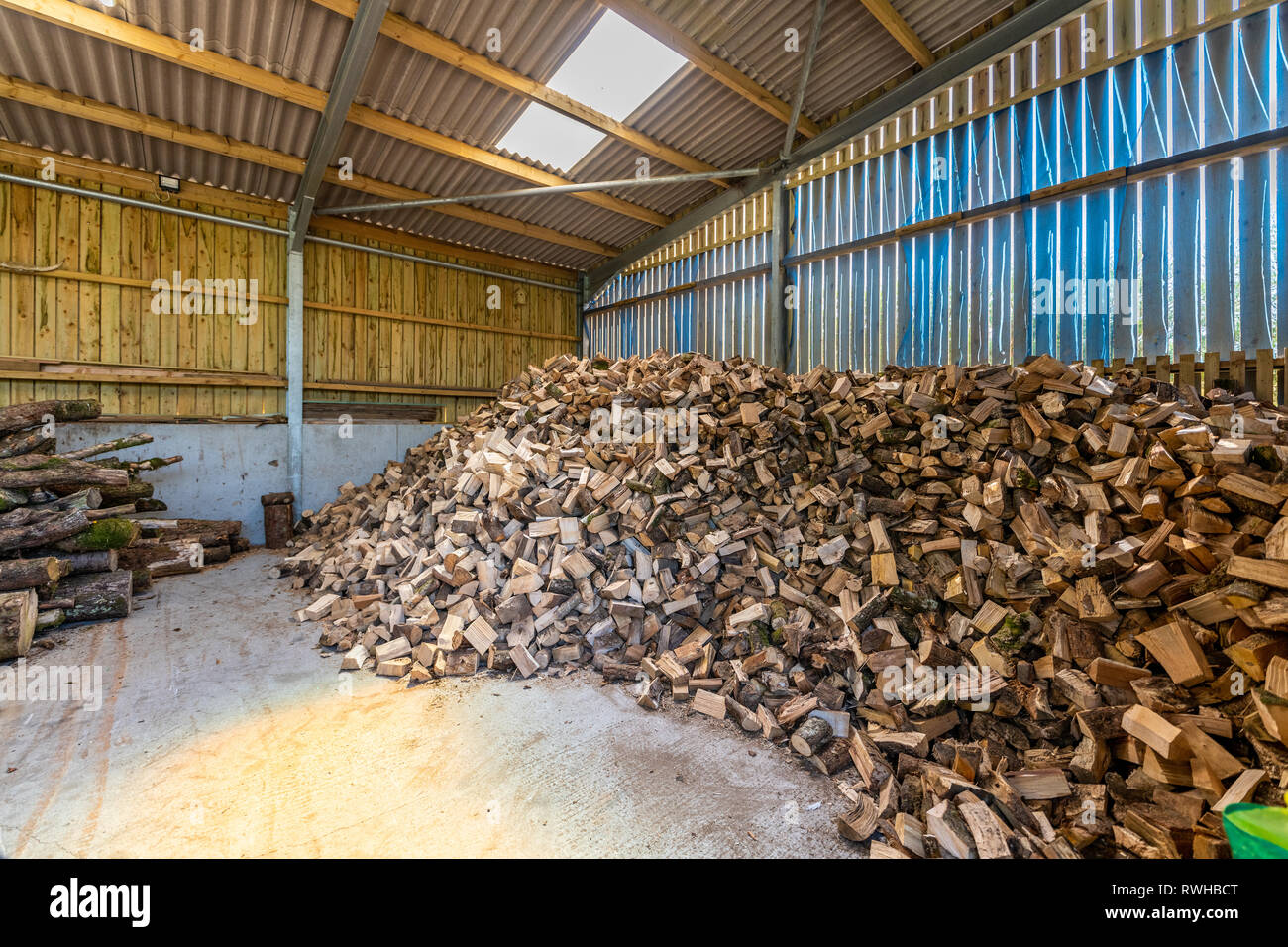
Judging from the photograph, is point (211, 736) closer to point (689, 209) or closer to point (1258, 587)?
point (1258, 587)

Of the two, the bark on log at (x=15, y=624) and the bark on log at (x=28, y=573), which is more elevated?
the bark on log at (x=28, y=573)

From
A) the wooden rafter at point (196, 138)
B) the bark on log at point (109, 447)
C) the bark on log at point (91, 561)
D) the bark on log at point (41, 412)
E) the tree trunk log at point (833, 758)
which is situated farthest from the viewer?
the bark on log at point (109, 447)

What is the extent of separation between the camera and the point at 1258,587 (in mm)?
2303

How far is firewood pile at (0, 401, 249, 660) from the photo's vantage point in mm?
4363

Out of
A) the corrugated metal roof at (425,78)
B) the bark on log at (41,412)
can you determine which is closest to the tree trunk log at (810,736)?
the corrugated metal roof at (425,78)

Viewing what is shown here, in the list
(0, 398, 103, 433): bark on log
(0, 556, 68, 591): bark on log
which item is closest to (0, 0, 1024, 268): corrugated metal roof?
(0, 398, 103, 433): bark on log

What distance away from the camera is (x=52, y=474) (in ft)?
17.6

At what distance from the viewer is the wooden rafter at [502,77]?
217 inches

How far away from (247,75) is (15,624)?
5894 millimetres

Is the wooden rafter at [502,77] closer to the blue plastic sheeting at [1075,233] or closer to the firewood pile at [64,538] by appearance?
the blue plastic sheeting at [1075,233]

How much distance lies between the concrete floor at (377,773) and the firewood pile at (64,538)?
2.95ft

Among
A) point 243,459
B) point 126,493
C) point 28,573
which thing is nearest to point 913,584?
point 28,573

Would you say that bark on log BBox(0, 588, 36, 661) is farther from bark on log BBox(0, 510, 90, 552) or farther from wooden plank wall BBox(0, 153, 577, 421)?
wooden plank wall BBox(0, 153, 577, 421)

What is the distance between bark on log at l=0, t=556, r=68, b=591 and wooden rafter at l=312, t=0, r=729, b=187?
564 centimetres
